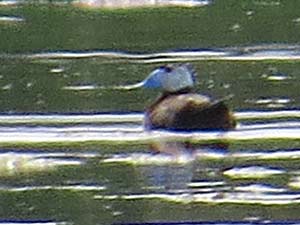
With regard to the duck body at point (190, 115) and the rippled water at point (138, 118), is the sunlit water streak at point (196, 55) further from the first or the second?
the duck body at point (190, 115)

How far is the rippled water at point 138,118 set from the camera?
3330 mm

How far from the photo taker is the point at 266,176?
3.48 metres

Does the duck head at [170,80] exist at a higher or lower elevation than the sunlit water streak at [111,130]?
higher

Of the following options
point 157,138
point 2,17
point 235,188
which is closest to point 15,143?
point 157,138

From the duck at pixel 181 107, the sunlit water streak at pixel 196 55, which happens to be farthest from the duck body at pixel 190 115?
the sunlit water streak at pixel 196 55

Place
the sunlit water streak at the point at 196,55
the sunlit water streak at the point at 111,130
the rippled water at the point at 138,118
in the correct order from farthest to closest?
the sunlit water streak at the point at 196,55 → the sunlit water streak at the point at 111,130 → the rippled water at the point at 138,118

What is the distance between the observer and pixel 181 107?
4.00 metres

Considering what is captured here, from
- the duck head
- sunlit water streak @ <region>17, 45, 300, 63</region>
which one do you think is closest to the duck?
the duck head

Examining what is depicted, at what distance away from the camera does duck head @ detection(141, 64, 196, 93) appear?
4.09m

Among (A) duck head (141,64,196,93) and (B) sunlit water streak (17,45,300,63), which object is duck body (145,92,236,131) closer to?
(A) duck head (141,64,196,93)

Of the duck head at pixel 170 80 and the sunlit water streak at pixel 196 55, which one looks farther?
the sunlit water streak at pixel 196 55

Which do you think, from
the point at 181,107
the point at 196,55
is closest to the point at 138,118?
the point at 181,107

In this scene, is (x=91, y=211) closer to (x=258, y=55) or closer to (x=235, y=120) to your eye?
(x=235, y=120)

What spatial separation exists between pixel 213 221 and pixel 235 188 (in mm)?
209
